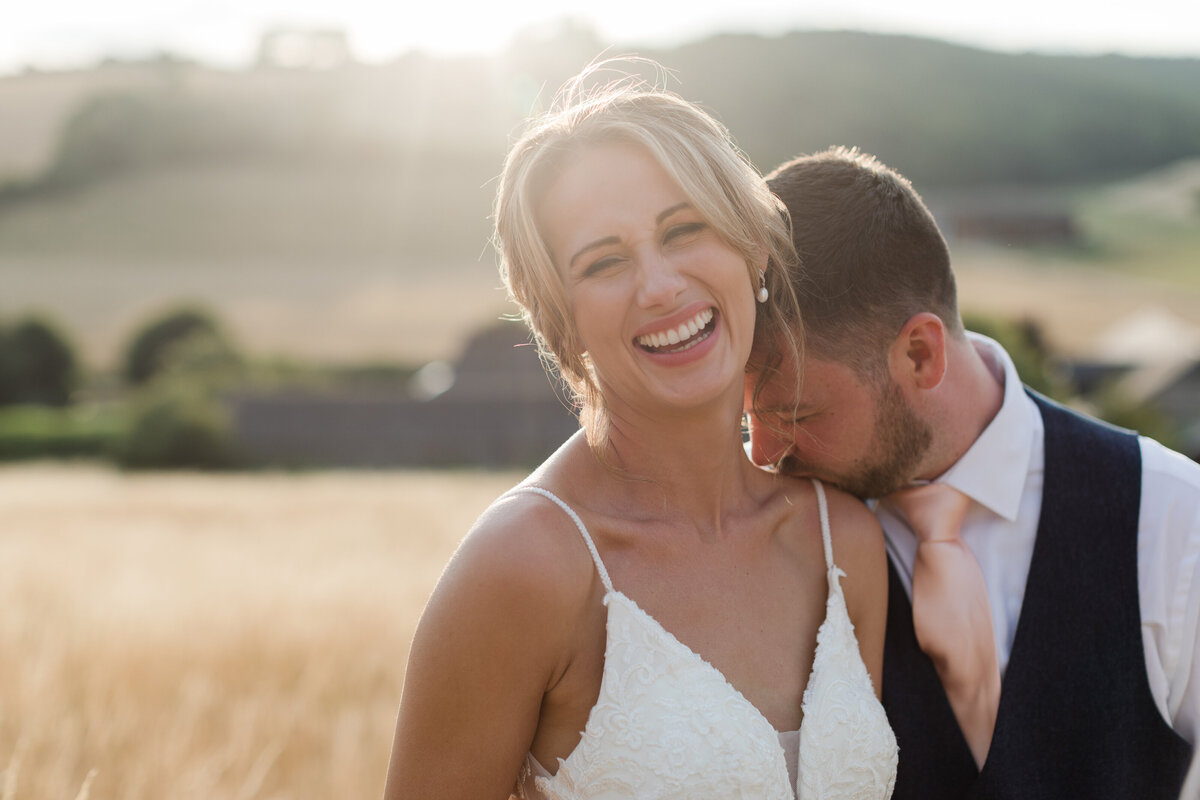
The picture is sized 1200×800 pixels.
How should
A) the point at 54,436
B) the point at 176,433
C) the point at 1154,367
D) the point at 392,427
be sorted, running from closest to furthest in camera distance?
the point at 176,433 < the point at 392,427 < the point at 54,436 < the point at 1154,367

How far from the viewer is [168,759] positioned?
370cm

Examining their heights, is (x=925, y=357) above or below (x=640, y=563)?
above

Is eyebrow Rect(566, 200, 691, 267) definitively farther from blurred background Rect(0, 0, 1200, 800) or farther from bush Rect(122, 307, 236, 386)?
bush Rect(122, 307, 236, 386)

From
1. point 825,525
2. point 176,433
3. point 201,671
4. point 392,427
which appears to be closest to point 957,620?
point 825,525

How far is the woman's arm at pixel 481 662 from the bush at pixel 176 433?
106ft

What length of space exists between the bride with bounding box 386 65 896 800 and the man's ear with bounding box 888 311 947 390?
42cm

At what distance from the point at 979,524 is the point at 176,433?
3239cm

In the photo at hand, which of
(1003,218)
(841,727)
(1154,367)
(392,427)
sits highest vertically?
(841,727)

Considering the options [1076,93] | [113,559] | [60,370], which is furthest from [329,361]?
[1076,93]

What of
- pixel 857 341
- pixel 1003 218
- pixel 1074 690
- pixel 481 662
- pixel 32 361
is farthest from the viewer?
pixel 1003 218

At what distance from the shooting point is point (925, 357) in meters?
2.93

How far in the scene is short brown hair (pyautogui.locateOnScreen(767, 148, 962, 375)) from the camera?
291 centimetres

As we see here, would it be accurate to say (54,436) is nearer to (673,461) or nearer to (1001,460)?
(673,461)

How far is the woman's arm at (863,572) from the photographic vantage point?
2.76m
